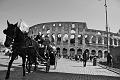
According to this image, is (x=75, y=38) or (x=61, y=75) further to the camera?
(x=75, y=38)

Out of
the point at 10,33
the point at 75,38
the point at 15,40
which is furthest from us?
the point at 75,38

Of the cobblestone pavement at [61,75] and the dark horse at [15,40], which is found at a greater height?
the dark horse at [15,40]

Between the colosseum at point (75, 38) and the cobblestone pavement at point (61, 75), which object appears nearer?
the cobblestone pavement at point (61, 75)

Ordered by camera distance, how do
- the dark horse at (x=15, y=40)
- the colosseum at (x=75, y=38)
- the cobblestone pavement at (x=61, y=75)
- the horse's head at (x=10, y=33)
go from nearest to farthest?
the horse's head at (x=10, y=33) < the dark horse at (x=15, y=40) < the cobblestone pavement at (x=61, y=75) < the colosseum at (x=75, y=38)

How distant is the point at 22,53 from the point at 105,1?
18420mm

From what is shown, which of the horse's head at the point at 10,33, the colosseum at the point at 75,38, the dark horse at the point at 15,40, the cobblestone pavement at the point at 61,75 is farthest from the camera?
the colosseum at the point at 75,38

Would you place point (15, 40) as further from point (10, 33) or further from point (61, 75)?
point (61, 75)

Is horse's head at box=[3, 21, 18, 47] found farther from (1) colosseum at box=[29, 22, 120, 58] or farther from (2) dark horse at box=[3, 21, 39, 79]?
(1) colosseum at box=[29, 22, 120, 58]

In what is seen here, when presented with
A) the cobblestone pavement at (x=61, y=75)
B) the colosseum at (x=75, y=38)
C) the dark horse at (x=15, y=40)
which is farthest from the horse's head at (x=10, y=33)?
the colosseum at (x=75, y=38)

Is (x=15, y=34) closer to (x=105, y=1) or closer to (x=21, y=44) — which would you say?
(x=21, y=44)

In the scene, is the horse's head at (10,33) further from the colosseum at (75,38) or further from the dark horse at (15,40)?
the colosseum at (75,38)

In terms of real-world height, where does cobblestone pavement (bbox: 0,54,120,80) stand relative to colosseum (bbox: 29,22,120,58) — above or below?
below

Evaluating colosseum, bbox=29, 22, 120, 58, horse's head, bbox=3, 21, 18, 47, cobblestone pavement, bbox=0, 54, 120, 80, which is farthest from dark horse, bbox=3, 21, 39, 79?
colosseum, bbox=29, 22, 120, 58

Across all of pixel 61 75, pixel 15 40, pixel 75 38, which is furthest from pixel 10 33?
pixel 75 38
